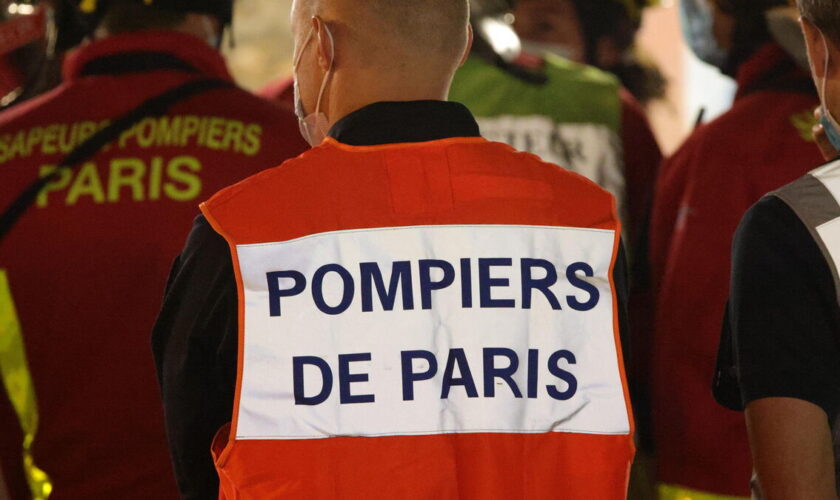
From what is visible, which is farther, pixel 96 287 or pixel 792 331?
pixel 96 287

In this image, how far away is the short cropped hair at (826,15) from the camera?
182 centimetres

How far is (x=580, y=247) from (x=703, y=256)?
3.64 ft

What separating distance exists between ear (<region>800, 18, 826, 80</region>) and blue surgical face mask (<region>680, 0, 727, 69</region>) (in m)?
1.46

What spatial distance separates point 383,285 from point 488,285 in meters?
0.14

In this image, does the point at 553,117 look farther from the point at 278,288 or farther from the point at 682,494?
the point at 278,288

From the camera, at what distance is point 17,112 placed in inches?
106

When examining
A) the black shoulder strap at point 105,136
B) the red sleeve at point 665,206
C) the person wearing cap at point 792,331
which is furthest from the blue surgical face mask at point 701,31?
the person wearing cap at point 792,331

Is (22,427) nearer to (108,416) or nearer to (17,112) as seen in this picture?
(108,416)

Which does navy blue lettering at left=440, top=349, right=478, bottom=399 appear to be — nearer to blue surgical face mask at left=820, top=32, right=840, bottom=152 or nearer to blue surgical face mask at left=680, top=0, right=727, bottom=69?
blue surgical face mask at left=820, top=32, right=840, bottom=152

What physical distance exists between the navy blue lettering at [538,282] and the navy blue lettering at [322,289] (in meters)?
0.24

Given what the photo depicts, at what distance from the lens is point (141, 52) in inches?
106

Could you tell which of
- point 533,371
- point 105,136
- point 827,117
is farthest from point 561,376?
point 105,136

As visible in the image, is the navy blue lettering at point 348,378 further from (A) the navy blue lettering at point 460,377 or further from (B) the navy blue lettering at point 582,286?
(B) the navy blue lettering at point 582,286

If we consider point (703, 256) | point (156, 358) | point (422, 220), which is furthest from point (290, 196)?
point (703, 256)
